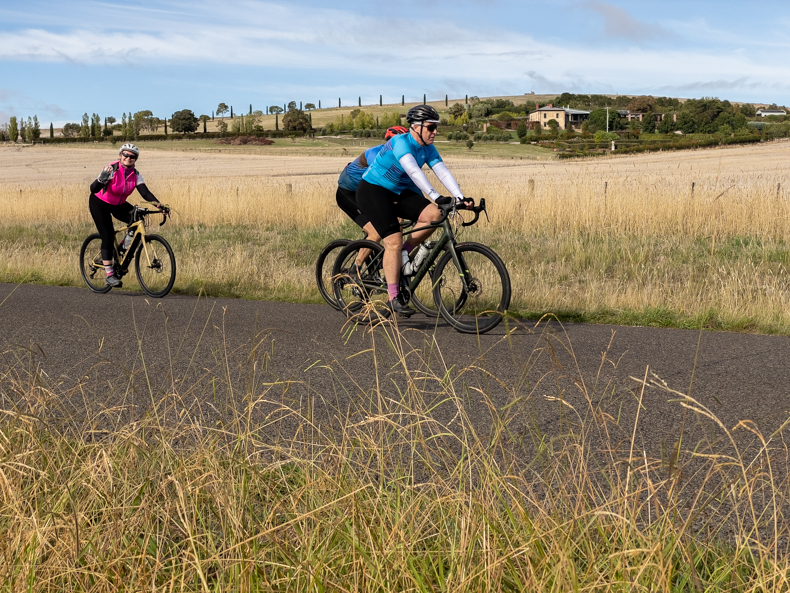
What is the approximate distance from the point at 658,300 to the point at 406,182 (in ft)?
10.9

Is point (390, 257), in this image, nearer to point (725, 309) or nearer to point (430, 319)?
point (430, 319)

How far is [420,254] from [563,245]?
19.4 feet

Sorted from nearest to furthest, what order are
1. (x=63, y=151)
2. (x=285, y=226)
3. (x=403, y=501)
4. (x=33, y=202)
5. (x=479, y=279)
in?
(x=403, y=501), (x=479, y=279), (x=285, y=226), (x=33, y=202), (x=63, y=151)

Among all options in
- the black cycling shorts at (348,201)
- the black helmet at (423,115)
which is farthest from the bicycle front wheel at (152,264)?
the black helmet at (423,115)

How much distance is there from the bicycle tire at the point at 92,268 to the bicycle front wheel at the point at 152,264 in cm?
66

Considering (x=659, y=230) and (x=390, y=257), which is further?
(x=659, y=230)

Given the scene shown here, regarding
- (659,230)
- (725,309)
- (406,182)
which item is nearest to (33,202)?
(659,230)

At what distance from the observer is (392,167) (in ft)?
25.8

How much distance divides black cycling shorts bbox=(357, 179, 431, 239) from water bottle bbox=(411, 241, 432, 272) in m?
0.28

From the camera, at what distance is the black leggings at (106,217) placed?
35.7ft

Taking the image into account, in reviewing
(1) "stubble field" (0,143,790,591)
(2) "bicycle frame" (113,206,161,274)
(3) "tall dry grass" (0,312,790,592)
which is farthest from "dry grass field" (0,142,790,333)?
(3) "tall dry grass" (0,312,790,592)

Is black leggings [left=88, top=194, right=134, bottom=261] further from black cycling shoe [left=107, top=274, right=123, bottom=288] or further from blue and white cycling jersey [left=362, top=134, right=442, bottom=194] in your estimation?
blue and white cycling jersey [left=362, top=134, right=442, bottom=194]

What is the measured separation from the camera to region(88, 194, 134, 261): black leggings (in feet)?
35.7

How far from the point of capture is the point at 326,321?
853cm
